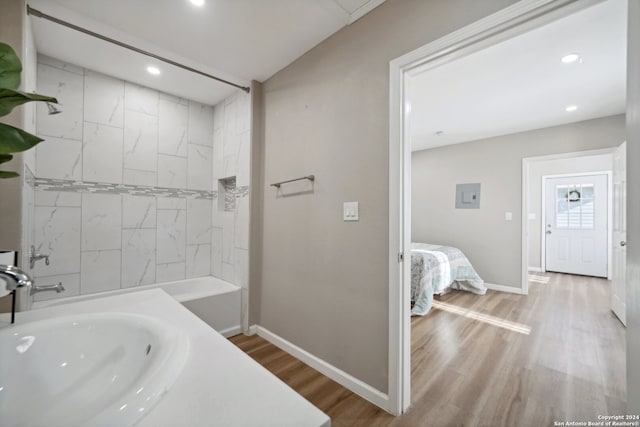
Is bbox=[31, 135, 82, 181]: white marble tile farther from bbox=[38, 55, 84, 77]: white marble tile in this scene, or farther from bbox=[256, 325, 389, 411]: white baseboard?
bbox=[256, 325, 389, 411]: white baseboard

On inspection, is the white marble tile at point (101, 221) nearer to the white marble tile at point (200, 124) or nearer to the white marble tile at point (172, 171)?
the white marble tile at point (172, 171)

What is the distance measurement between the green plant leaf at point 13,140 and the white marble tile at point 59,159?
2186 mm

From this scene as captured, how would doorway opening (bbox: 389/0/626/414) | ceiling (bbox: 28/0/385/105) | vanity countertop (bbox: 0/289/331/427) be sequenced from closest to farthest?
vanity countertop (bbox: 0/289/331/427) < doorway opening (bbox: 389/0/626/414) < ceiling (bbox: 28/0/385/105)

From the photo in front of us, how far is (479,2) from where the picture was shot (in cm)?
124

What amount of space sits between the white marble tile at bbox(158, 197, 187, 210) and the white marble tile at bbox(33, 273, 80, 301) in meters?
0.94

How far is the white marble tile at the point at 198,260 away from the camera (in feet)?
9.94

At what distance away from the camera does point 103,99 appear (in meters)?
2.48

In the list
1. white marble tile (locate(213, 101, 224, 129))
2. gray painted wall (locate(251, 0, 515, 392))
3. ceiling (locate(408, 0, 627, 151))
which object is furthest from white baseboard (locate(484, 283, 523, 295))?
white marble tile (locate(213, 101, 224, 129))

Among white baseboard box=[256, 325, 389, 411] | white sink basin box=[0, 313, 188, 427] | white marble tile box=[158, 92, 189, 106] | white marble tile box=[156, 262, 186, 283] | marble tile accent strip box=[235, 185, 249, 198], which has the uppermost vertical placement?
white marble tile box=[158, 92, 189, 106]

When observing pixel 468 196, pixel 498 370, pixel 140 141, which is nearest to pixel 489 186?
pixel 468 196

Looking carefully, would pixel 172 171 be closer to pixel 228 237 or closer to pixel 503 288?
pixel 228 237

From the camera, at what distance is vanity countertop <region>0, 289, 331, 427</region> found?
498 millimetres

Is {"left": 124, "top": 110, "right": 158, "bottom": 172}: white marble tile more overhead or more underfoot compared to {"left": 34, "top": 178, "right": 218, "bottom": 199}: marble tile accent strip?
more overhead

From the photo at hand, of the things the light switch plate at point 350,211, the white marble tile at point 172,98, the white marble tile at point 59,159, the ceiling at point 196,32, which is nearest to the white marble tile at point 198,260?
the white marble tile at point 59,159
